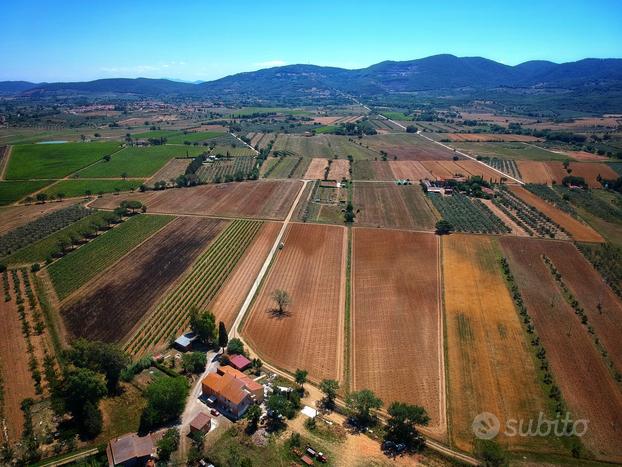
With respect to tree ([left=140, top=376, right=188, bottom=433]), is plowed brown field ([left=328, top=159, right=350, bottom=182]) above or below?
above

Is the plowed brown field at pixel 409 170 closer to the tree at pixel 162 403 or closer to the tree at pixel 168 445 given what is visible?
the tree at pixel 162 403

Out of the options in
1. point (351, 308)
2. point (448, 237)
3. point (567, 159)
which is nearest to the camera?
point (351, 308)

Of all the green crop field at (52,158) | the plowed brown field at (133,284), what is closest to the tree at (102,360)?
the plowed brown field at (133,284)

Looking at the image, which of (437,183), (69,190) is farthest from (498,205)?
(69,190)

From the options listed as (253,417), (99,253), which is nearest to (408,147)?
(99,253)

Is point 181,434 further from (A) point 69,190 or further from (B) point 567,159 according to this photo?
(B) point 567,159

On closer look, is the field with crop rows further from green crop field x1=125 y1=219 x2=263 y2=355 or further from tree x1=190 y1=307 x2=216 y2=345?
tree x1=190 y1=307 x2=216 y2=345

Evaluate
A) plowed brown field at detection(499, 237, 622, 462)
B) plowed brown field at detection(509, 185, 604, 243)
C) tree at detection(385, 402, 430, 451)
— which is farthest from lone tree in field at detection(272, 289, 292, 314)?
plowed brown field at detection(509, 185, 604, 243)
